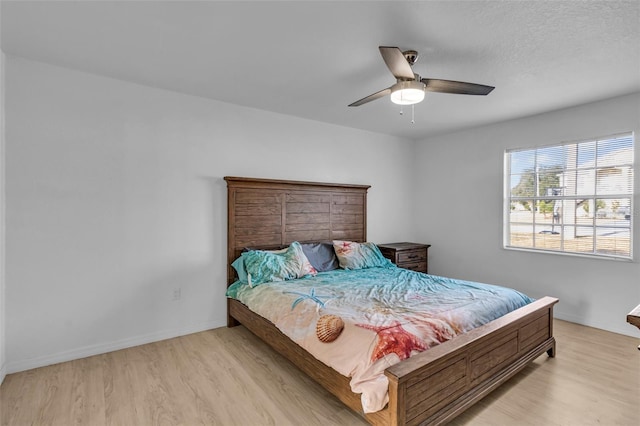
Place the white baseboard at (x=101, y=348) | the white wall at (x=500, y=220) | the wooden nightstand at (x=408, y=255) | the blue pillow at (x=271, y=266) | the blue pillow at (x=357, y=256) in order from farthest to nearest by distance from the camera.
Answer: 1. the wooden nightstand at (x=408, y=255)
2. the blue pillow at (x=357, y=256)
3. the white wall at (x=500, y=220)
4. the blue pillow at (x=271, y=266)
5. the white baseboard at (x=101, y=348)

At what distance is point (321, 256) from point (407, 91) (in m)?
2.22

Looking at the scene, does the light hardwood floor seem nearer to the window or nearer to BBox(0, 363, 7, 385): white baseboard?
BBox(0, 363, 7, 385): white baseboard

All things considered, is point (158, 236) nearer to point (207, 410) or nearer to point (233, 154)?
point (233, 154)

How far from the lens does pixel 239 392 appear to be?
2305mm

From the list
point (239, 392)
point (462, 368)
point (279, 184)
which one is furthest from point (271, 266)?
point (462, 368)

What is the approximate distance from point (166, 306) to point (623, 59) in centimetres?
459

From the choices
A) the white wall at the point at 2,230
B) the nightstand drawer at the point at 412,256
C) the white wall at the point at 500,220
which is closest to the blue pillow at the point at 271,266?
the nightstand drawer at the point at 412,256

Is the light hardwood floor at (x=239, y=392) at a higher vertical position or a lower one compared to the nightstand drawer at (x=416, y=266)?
lower

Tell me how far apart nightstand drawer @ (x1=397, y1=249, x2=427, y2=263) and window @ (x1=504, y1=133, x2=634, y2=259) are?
3.70ft

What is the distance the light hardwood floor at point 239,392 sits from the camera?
204 cm

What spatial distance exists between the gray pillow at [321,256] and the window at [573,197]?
2462 millimetres

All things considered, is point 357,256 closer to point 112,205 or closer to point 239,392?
point 239,392

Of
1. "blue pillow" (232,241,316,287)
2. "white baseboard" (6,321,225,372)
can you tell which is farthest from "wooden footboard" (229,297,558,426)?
"white baseboard" (6,321,225,372)

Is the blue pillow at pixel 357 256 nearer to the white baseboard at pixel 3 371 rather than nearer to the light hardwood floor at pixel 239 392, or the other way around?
the light hardwood floor at pixel 239 392
